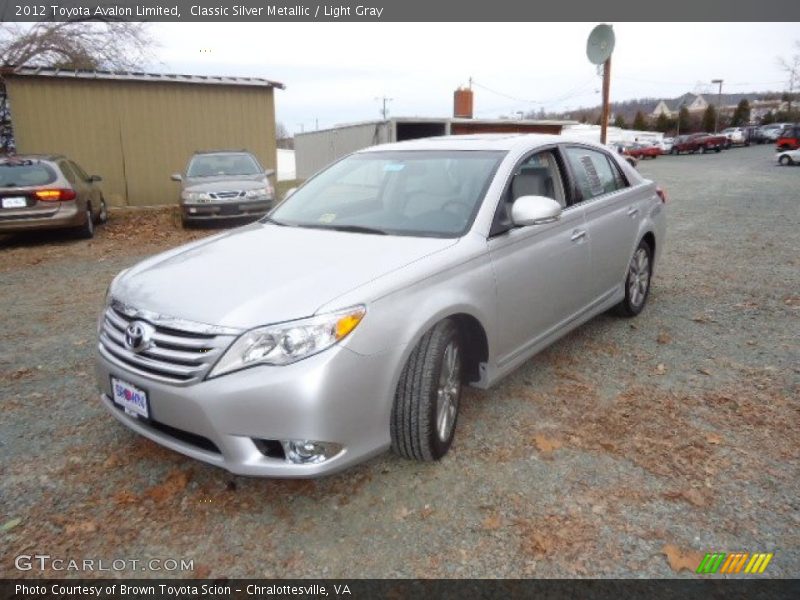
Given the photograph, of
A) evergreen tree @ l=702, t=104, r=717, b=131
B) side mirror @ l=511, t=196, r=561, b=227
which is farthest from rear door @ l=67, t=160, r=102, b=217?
evergreen tree @ l=702, t=104, r=717, b=131

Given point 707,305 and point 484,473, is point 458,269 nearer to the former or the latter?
point 484,473

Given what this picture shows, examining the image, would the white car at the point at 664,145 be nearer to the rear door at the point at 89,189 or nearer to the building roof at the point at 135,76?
the building roof at the point at 135,76

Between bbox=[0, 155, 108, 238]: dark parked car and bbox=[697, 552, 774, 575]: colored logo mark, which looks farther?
bbox=[0, 155, 108, 238]: dark parked car

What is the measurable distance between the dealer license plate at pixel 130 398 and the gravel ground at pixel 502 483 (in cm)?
42

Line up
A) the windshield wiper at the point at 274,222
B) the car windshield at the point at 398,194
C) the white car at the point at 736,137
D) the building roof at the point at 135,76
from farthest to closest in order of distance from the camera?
1. the white car at the point at 736,137
2. the building roof at the point at 135,76
3. the windshield wiper at the point at 274,222
4. the car windshield at the point at 398,194

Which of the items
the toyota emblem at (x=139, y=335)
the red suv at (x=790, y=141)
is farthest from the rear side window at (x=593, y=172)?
the red suv at (x=790, y=141)

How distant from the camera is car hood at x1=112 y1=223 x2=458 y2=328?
247cm

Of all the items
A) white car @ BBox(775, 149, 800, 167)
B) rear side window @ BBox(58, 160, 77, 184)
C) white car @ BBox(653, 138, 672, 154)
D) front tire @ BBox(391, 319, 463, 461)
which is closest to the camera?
front tire @ BBox(391, 319, 463, 461)

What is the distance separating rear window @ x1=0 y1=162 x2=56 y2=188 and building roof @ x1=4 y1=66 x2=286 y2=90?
550cm

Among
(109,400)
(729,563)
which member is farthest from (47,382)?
(729,563)

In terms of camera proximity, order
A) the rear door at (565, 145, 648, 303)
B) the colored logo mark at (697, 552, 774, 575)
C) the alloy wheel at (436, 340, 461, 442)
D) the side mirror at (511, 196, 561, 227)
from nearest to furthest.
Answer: the colored logo mark at (697, 552, 774, 575), the alloy wheel at (436, 340, 461, 442), the side mirror at (511, 196, 561, 227), the rear door at (565, 145, 648, 303)

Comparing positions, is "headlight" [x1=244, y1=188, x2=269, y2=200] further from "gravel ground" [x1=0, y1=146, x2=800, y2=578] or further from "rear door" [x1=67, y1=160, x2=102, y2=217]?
"gravel ground" [x1=0, y1=146, x2=800, y2=578]

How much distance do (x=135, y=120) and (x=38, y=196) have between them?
632cm

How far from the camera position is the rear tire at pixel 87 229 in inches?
396
